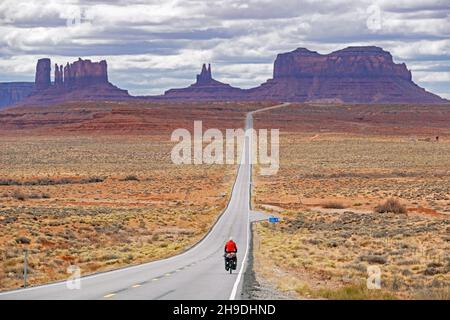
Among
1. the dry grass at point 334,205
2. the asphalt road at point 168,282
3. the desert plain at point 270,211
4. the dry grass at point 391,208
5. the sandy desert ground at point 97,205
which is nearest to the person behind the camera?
the asphalt road at point 168,282

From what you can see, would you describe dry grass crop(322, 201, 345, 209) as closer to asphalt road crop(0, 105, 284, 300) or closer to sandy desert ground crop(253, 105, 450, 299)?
sandy desert ground crop(253, 105, 450, 299)

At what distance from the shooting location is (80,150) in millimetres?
129500

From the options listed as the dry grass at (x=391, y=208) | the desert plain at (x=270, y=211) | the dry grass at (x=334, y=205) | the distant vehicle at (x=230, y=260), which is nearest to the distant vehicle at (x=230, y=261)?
the distant vehicle at (x=230, y=260)

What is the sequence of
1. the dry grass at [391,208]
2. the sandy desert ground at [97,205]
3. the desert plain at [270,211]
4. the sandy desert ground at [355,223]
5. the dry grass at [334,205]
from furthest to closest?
the dry grass at [334,205]
the dry grass at [391,208]
the sandy desert ground at [97,205]
the desert plain at [270,211]
the sandy desert ground at [355,223]

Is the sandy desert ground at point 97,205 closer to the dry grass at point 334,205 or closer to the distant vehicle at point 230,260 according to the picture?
the distant vehicle at point 230,260

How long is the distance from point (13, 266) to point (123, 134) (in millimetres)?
151695

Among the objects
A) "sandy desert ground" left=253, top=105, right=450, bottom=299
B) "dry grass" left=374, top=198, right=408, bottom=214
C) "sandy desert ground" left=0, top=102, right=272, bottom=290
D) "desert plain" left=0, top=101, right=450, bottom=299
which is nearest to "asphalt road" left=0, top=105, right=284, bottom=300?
"desert plain" left=0, top=101, right=450, bottom=299

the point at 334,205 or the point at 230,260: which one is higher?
the point at 230,260

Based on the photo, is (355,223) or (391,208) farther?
(391,208)

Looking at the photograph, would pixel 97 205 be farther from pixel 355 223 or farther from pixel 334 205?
pixel 355 223

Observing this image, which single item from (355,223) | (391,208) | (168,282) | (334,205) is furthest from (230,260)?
(334,205)
